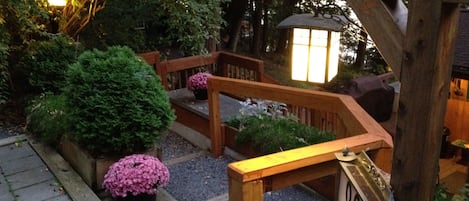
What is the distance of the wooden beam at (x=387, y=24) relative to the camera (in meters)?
2.00

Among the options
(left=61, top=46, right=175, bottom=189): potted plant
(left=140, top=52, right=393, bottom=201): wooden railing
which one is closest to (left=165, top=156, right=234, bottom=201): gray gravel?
(left=140, top=52, right=393, bottom=201): wooden railing

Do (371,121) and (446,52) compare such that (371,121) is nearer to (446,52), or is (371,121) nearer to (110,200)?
(446,52)

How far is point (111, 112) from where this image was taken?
13.0ft

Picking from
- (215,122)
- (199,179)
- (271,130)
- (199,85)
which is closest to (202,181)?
(199,179)

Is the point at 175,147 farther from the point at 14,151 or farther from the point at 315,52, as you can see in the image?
the point at 315,52

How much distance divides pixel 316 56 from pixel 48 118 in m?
3.20

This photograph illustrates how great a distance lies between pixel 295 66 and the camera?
11.2 ft

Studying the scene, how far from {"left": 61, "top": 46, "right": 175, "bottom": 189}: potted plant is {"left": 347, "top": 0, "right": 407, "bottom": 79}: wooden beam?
7.97 feet

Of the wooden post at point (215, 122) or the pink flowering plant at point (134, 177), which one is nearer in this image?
the pink flowering plant at point (134, 177)

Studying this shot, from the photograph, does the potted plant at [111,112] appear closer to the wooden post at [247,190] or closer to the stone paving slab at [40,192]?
the stone paving slab at [40,192]

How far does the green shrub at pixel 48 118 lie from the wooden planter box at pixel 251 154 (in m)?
1.79

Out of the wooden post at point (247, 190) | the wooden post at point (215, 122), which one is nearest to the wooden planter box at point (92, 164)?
the wooden post at point (215, 122)

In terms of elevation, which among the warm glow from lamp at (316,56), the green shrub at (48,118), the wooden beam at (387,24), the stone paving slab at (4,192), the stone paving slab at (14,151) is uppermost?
the wooden beam at (387,24)

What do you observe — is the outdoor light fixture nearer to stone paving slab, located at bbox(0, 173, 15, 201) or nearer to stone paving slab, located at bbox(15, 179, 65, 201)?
stone paving slab, located at bbox(15, 179, 65, 201)
